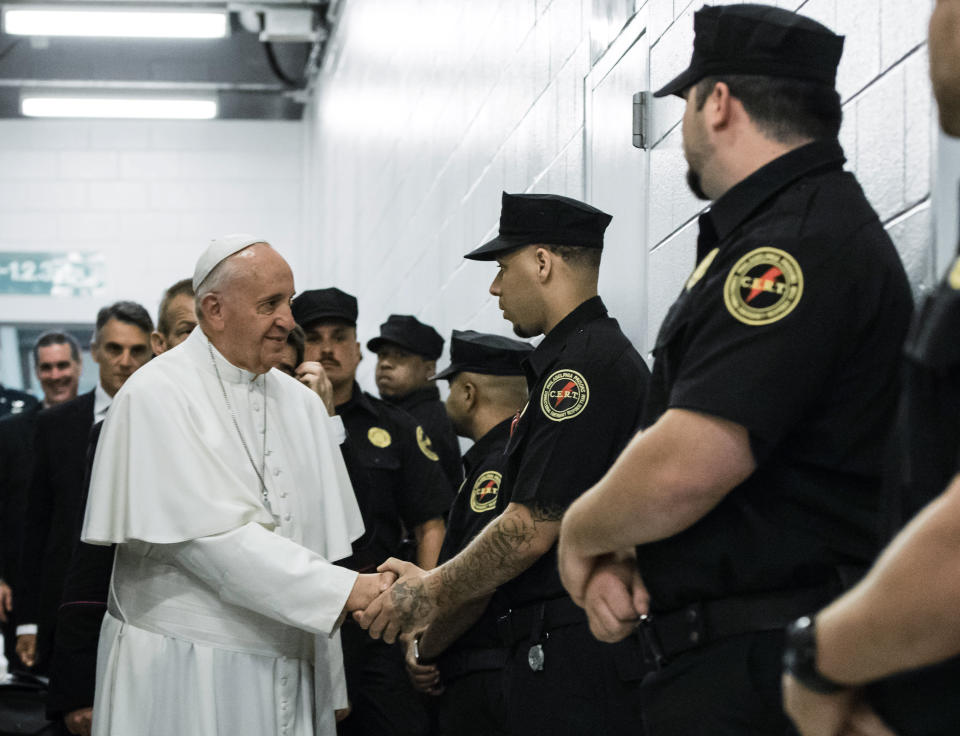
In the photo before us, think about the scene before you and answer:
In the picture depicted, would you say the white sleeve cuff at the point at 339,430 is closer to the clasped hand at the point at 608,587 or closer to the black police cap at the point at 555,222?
the black police cap at the point at 555,222

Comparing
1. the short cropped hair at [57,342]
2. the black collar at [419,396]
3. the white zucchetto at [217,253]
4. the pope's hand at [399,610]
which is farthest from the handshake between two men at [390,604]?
the short cropped hair at [57,342]

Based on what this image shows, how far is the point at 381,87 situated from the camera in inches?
257

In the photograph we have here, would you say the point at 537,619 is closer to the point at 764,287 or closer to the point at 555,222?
the point at 555,222

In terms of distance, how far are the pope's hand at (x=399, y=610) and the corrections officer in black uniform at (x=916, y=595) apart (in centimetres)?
152

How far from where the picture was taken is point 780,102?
5.19 feet

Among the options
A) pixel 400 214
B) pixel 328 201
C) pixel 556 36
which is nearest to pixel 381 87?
pixel 400 214

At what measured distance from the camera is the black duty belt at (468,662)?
2.77 metres

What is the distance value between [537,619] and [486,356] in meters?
0.95

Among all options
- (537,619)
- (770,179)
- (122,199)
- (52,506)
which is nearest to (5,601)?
(52,506)

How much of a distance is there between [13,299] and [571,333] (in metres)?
8.52

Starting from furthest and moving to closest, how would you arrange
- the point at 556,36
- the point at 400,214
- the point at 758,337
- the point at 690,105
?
the point at 400,214 → the point at 556,36 → the point at 690,105 → the point at 758,337

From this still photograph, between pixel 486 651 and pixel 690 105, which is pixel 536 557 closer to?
pixel 486 651

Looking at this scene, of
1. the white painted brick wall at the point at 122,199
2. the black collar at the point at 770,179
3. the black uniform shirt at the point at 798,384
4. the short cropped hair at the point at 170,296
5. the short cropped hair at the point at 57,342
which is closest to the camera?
the black uniform shirt at the point at 798,384

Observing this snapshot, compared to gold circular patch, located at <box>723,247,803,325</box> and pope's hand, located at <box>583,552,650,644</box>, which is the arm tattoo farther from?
gold circular patch, located at <box>723,247,803,325</box>
